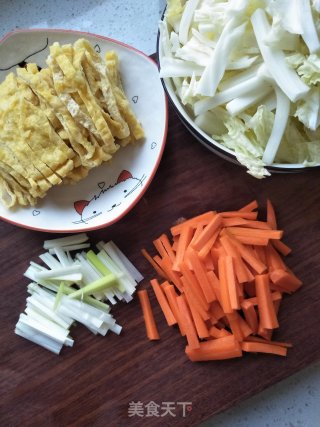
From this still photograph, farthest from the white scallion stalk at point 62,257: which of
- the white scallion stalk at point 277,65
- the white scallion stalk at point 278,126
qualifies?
the white scallion stalk at point 277,65

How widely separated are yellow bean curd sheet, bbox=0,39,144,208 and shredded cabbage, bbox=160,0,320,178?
0.21m

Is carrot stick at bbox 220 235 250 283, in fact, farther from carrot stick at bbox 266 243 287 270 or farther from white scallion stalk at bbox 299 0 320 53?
white scallion stalk at bbox 299 0 320 53

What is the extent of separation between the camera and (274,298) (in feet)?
5.34

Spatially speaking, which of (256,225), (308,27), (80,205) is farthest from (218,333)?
(308,27)

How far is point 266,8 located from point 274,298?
0.86m

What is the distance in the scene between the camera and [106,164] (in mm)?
1688

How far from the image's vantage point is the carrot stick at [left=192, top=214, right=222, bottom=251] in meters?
1.60

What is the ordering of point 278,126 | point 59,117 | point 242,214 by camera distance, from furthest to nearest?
1. point 242,214
2. point 59,117
3. point 278,126

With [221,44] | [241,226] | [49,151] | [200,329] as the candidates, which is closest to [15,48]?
[49,151]

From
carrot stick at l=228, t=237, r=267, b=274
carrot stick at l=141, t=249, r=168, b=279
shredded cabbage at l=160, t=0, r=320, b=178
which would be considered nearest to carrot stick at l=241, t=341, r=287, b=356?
carrot stick at l=228, t=237, r=267, b=274

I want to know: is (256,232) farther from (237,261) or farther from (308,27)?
(308,27)

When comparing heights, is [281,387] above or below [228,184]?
below

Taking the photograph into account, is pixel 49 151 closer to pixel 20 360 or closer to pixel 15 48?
pixel 15 48

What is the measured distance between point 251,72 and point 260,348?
847 mm
